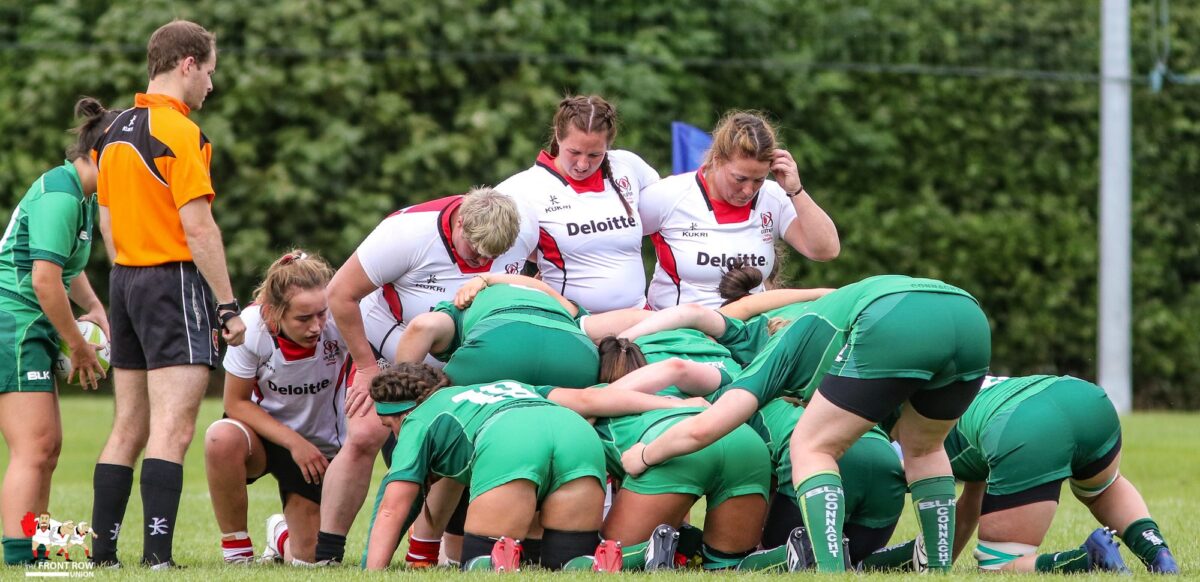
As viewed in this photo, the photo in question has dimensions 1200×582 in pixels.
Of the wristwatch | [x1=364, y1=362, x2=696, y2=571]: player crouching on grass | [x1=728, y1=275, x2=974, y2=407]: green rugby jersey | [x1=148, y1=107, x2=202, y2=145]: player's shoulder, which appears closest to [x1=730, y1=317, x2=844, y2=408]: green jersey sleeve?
[x1=728, y1=275, x2=974, y2=407]: green rugby jersey

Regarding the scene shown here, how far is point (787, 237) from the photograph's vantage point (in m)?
6.64

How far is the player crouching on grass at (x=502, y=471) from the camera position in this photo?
482 cm

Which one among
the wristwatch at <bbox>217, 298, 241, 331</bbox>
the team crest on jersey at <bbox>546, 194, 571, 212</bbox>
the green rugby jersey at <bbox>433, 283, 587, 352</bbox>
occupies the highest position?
the team crest on jersey at <bbox>546, 194, 571, 212</bbox>

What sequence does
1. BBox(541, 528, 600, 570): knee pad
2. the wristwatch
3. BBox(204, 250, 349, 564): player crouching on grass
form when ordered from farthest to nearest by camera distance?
BBox(204, 250, 349, 564): player crouching on grass → the wristwatch → BBox(541, 528, 600, 570): knee pad

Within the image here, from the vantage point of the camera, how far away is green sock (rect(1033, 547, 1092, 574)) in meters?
5.05

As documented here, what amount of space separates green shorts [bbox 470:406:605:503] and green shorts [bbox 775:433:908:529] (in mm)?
735

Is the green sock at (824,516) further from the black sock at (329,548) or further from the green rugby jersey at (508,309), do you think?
the black sock at (329,548)

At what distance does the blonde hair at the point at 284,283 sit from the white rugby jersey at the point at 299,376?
69mm

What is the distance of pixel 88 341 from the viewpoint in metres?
5.89

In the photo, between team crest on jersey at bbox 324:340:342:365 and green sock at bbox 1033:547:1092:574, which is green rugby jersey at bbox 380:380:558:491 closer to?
team crest on jersey at bbox 324:340:342:365

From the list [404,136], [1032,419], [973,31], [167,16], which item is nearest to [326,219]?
[404,136]

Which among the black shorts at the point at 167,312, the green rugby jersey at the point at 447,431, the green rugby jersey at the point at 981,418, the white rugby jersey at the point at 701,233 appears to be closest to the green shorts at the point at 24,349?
the black shorts at the point at 167,312

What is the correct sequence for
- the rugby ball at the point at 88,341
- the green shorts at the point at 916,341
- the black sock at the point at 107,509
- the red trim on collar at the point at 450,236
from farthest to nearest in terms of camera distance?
the red trim on collar at the point at 450,236 < the rugby ball at the point at 88,341 < the black sock at the point at 107,509 < the green shorts at the point at 916,341

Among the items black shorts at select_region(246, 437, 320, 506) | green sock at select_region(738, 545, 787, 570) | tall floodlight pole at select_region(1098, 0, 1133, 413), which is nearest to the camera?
green sock at select_region(738, 545, 787, 570)
